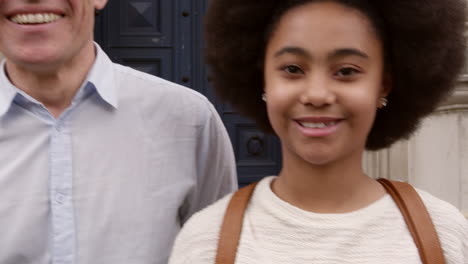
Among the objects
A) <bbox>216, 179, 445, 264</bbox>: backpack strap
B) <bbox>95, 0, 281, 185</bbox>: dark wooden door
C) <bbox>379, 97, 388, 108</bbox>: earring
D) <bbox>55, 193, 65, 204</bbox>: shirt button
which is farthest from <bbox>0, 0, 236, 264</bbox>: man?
<bbox>95, 0, 281, 185</bbox>: dark wooden door

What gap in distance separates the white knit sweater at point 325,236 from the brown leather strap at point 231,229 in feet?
0.07

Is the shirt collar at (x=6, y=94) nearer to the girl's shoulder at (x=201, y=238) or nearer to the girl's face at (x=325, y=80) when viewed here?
the girl's shoulder at (x=201, y=238)

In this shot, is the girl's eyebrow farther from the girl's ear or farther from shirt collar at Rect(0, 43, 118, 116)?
shirt collar at Rect(0, 43, 118, 116)

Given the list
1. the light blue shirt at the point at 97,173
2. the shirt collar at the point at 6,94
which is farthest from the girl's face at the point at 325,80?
the shirt collar at the point at 6,94

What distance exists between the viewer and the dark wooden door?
517 cm

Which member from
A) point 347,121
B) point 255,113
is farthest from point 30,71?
point 347,121

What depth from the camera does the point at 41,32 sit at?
7.47 feet

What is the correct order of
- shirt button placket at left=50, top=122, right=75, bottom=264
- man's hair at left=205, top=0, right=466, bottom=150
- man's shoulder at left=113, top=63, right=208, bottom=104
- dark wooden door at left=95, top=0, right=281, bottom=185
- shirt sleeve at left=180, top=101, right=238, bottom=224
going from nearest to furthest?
man's hair at left=205, top=0, right=466, bottom=150 → shirt button placket at left=50, top=122, right=75, bottom=264 → man's shoulder at left=113, top=63, right=208, bottom=104 → shirt sleeve at left=180, top=101, right=238, bottom=224 → dark wooden door at left=95, top=0, right=281, bottom=185

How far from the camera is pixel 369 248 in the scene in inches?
76.2

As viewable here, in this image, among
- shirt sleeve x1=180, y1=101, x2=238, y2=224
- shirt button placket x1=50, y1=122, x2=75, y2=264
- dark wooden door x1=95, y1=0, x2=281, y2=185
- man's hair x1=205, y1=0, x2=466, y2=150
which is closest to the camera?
man's hair x1=205, y1=0, x2=466, y2=150

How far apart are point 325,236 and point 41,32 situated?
978 millimetres

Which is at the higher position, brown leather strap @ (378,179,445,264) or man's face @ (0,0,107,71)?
man's face @ (0,0,107,71)

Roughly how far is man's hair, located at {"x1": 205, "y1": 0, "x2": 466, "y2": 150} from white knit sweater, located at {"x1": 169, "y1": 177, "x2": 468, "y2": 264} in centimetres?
27

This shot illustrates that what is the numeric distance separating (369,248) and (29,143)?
993 mm
